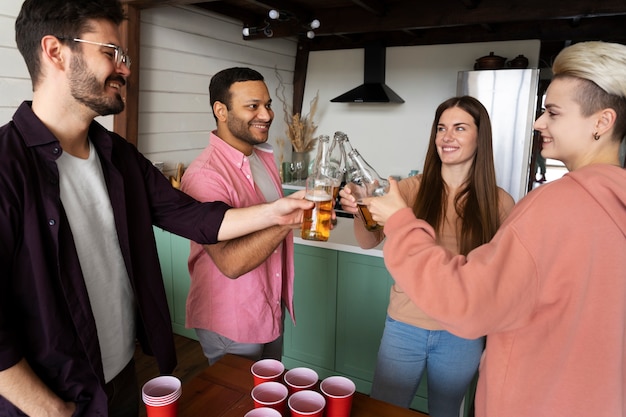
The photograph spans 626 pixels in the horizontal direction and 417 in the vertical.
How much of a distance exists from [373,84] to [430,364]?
11.9ft

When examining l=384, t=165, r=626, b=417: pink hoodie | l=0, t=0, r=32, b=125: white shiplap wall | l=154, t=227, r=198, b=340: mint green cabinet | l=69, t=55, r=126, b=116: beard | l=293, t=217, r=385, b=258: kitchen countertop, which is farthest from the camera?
l=154, t=227, r=198, b=340: mint green cabinet

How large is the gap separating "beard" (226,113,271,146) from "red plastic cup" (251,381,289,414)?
99cm

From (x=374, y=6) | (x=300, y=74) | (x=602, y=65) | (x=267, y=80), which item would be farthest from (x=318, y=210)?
(x=300, y=74)

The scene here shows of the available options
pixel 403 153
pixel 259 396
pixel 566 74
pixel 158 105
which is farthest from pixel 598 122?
pixel 403 153

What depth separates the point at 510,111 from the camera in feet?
13.3

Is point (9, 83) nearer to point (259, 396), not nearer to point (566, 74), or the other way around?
point (259, 396)

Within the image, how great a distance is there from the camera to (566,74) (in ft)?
3.33

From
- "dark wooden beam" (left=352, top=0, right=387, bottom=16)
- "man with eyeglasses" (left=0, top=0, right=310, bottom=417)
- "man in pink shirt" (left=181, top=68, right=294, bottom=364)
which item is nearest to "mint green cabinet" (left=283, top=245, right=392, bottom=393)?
"man in pink shirt" (left=181, top=68, right=294, bottom=364)

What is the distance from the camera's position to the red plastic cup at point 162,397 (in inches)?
34.9

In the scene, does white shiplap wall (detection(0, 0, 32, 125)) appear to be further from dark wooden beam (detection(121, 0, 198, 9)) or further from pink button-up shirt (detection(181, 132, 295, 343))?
pink button-up shirt (detection(181, 132, 295, 343))

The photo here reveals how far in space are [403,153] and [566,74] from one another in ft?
12.9

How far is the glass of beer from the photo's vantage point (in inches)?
51.9

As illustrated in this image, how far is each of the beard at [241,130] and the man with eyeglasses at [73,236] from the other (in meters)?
0.44

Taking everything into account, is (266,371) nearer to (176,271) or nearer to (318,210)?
(318,210)
